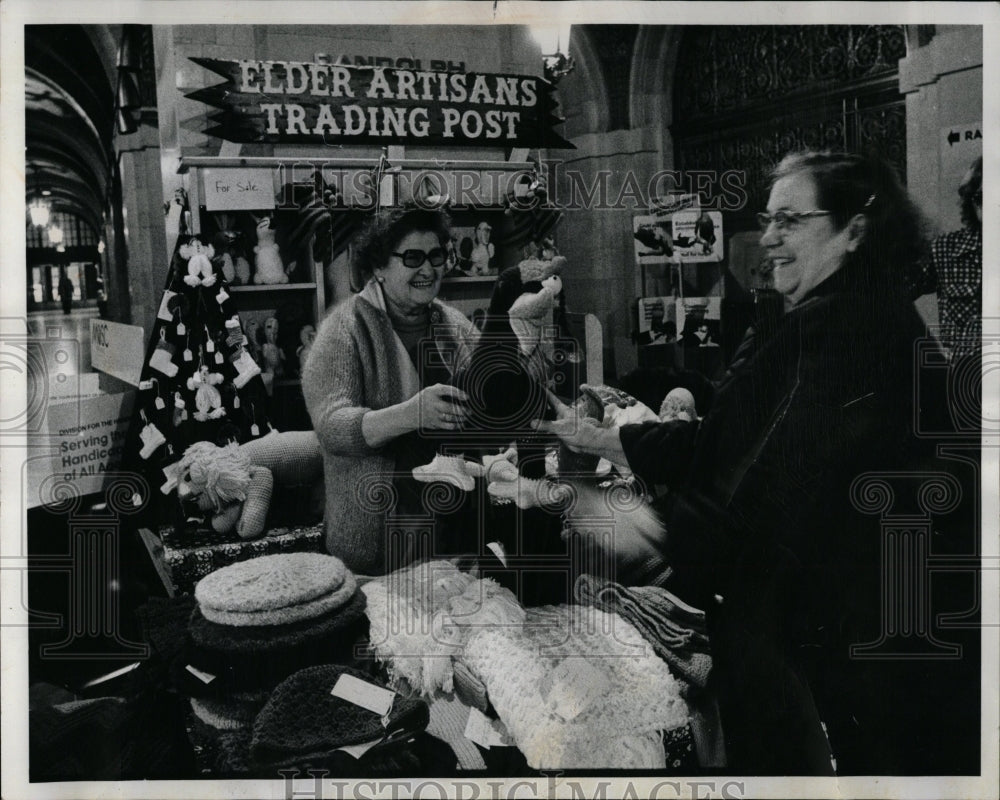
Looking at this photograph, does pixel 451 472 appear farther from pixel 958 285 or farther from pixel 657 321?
pixel 958 285

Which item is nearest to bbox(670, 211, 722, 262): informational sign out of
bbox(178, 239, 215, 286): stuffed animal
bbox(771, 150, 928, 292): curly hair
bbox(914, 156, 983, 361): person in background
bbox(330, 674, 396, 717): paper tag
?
bbox(771, 150, 928, 292): curly hair

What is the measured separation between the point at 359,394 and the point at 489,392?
1.42 ft

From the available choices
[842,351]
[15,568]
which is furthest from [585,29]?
[15,568]

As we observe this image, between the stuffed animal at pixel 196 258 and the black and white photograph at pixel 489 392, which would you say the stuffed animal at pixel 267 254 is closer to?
the black and white photograph at pixel 489 392

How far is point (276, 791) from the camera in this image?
12.3 feet

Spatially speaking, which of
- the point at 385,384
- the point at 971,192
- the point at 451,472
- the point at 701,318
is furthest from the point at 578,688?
the point at 971,192

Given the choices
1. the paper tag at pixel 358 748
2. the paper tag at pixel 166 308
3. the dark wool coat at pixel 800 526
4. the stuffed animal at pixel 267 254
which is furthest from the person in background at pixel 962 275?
the paper tag at pixel 166 308

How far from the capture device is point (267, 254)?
369cm

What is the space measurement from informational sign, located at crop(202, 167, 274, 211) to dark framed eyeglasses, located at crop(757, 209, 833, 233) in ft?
5.36

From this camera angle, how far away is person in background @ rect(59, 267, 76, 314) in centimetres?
369

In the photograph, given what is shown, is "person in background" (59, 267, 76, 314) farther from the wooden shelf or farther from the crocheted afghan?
the crocheted afghan

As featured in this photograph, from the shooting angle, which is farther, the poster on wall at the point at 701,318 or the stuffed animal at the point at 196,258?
the poster on wall at the point at 701,318

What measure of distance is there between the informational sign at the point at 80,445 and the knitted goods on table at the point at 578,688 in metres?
1.36

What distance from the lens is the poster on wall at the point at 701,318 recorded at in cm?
378
